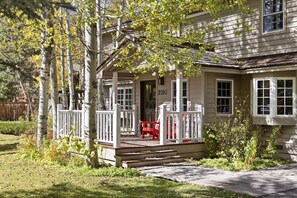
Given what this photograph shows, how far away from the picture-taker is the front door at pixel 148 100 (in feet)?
49.4

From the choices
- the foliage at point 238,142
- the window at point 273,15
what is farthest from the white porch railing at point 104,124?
the window at point 273,15

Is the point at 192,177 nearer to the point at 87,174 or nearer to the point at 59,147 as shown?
the point at 87,174

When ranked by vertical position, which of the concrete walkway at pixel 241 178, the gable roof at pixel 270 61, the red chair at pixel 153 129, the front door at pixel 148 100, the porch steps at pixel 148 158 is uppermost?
the gable roof at pixel 270 61

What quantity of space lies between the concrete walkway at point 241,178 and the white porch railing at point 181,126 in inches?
47.3

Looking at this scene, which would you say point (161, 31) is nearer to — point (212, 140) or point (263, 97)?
point (212, 140)

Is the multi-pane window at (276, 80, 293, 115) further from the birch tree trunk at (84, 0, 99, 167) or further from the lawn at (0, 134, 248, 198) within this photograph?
the birch tree trunk at (84, 0, 99, 167)

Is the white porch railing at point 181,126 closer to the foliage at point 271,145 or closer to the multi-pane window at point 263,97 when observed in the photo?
the multi-pane window at point 263,97

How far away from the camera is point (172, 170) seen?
9.51 meters

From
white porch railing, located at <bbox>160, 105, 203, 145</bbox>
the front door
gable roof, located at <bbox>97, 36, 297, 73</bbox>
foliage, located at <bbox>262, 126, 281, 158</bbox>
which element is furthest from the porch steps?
the front door

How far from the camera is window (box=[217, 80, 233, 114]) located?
12.6 metres

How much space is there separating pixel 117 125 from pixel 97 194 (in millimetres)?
3403

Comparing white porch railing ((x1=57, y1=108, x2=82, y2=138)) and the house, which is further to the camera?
white porch railing ((x1=57, y1=108, x2=82, y2=138))

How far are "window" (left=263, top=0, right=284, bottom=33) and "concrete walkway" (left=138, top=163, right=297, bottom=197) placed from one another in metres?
4.98

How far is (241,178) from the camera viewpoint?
28.0 ft
